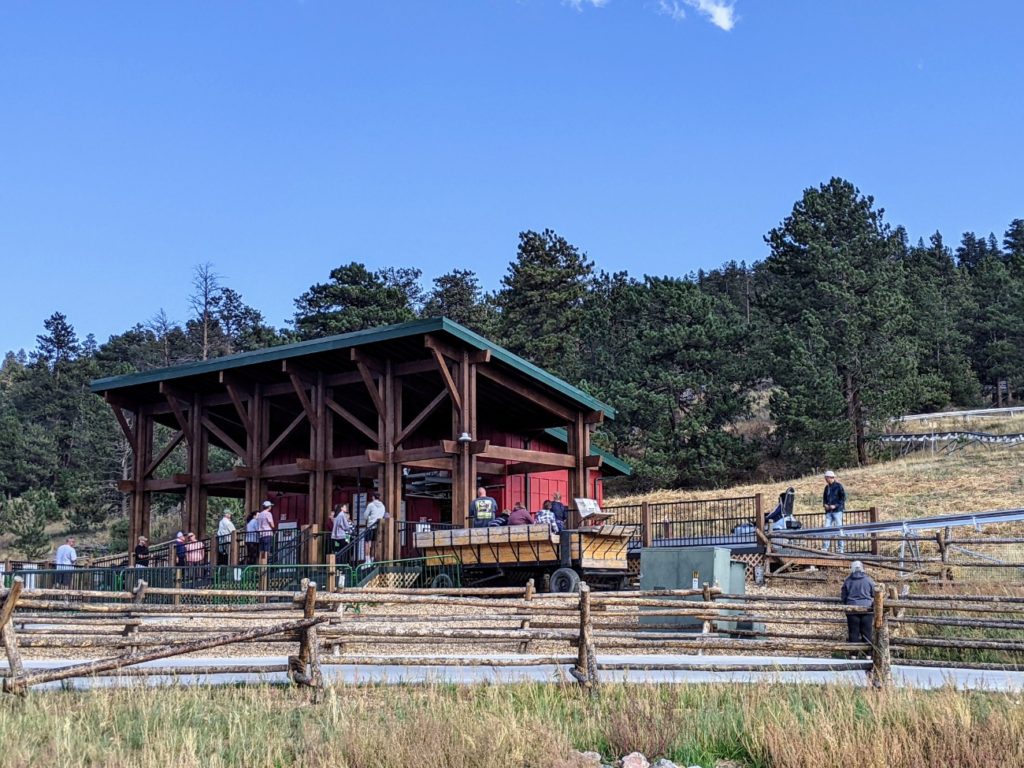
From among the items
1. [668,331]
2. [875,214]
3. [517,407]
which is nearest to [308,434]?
[517,407]

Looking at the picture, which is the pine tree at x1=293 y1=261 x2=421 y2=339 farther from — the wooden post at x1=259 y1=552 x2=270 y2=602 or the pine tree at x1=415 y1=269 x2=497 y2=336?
the wooden post at x1=259 y1=552 x2=270 y2=602

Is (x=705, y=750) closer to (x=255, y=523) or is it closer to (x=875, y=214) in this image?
(x=255, y=523)

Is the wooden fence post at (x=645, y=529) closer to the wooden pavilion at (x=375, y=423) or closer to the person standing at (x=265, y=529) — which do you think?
the wooden pavilion at (x=375, y=423)

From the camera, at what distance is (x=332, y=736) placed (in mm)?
9742

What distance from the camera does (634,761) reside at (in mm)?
9430

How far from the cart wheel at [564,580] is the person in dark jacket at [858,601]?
787 centimetres

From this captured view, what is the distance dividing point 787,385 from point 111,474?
38.3 m

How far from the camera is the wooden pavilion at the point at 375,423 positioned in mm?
26750

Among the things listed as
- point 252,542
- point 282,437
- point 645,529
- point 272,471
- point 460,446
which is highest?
point 282,437

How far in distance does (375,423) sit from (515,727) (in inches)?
987

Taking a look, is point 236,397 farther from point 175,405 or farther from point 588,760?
point 588,760

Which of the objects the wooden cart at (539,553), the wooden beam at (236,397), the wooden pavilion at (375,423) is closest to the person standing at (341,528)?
the wooden pavilion at (375,423)

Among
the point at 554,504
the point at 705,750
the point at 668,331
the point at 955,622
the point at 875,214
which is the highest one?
the point at 875,214

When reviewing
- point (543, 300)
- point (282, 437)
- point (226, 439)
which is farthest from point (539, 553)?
point (543, 300)
